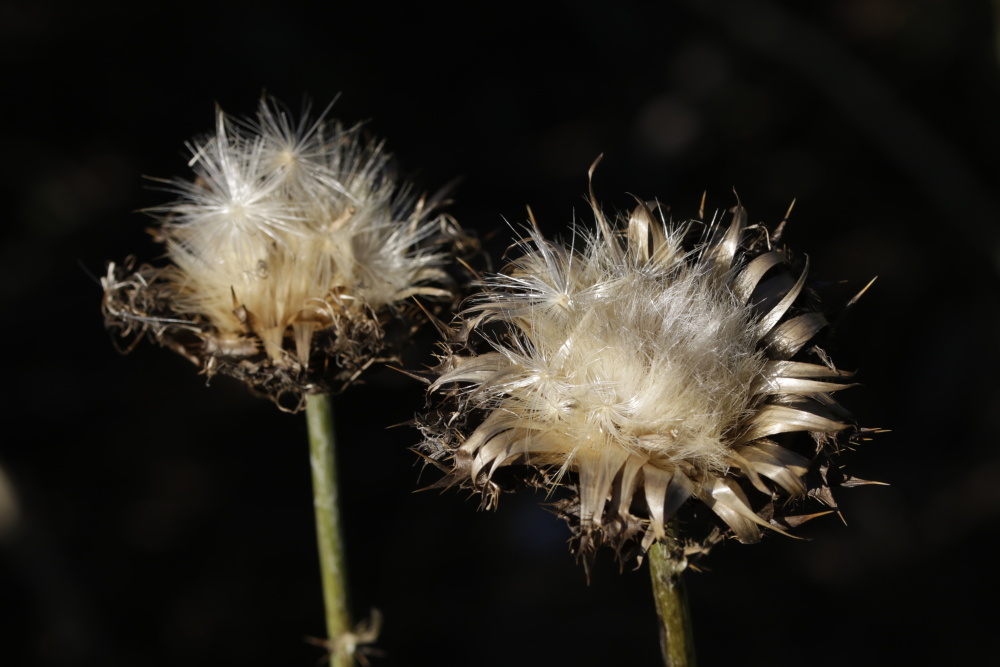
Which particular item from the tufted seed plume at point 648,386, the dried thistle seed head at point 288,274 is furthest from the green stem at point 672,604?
the dried thistle seed head at point 288,274

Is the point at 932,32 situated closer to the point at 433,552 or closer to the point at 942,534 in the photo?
the point at 942,534

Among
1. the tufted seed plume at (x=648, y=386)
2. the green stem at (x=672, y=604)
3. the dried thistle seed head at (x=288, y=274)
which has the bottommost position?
the green stem at (x=672, y=604)

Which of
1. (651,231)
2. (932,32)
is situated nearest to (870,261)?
(932,32)

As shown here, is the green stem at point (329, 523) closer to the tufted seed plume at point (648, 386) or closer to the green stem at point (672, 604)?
the tufted seed plume at point (648, 386)

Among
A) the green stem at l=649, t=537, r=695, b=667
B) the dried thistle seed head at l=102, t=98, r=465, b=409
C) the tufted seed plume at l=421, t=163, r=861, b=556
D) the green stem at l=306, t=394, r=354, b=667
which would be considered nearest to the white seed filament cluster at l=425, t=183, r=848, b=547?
the tufted seed plume at l=421, t=163, r=861, b=556

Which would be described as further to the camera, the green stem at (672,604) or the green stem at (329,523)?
the green stem at (329,523)
